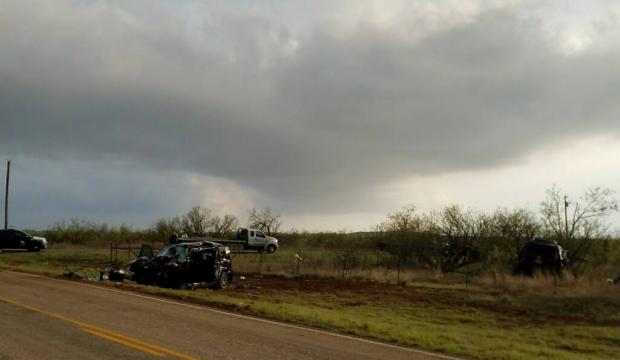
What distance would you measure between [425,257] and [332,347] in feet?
112

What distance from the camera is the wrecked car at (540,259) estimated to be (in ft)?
99.6

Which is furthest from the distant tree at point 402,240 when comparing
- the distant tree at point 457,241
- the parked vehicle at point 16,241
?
the parked vehicle at point 16,241

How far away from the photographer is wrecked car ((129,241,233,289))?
24.7 metres

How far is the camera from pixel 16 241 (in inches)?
1994

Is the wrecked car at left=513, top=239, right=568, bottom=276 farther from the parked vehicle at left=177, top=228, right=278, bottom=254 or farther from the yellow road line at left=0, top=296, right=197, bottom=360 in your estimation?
the parked vehicle at left=177, top=228, right=278, bottom=254

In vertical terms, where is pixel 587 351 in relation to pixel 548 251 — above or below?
below

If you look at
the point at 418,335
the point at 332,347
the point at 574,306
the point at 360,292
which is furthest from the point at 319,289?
the point at 332,347

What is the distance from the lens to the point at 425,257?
144 feet

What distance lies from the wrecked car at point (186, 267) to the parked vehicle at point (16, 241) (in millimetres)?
29735

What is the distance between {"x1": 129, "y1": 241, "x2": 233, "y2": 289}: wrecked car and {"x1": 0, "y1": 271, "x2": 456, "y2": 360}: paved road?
7.81 m

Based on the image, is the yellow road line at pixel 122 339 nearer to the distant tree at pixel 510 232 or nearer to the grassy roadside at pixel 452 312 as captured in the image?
the grassy roadside at pixel 452 312

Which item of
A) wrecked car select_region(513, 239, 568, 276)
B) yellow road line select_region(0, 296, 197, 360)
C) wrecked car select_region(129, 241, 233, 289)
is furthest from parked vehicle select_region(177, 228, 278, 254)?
yellow road line select_region(0, 296, 197, 360)

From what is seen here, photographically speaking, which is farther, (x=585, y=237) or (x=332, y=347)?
(x=585, y=237)

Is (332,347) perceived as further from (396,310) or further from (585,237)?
(585,237)
